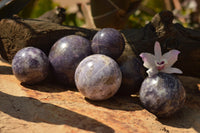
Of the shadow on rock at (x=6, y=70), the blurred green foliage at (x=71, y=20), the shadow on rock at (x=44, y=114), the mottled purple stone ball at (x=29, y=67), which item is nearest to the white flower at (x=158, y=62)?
the shadow on rock at (x=44, y=114)

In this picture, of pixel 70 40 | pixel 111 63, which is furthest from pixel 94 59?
pixel 70 40

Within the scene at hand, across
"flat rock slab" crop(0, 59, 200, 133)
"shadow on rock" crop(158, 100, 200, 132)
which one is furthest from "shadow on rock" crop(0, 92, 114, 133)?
"shadow on rock" crop(158, 100, 200, 132)

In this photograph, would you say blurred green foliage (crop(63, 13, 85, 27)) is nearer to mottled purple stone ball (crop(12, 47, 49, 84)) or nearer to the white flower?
mottled purple stone ball (crop(12, 47, 49, 84))

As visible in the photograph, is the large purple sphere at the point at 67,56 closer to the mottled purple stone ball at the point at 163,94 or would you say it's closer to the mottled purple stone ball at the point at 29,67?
the mottled purple stone ball at the point at 29,67

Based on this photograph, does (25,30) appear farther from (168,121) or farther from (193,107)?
(193,107)

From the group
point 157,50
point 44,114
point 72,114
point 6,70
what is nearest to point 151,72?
point 157,50

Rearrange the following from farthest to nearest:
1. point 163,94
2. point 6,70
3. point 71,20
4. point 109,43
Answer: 1. point 71,20
2. point 6,70
3. point 109,43
4. point 163,94

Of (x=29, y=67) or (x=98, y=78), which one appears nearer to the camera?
(x=98, y=78)

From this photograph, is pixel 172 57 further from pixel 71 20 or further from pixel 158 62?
pixel 71 20
